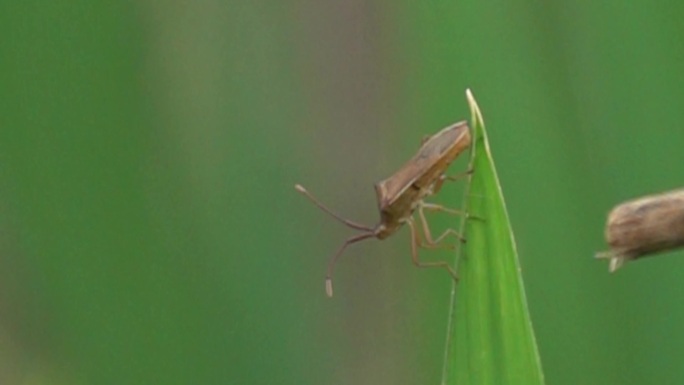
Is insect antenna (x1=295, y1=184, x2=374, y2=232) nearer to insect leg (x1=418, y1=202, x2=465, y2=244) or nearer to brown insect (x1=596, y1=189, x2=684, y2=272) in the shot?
insect leg (x1=418, y1=202, x2=465, y2=244)

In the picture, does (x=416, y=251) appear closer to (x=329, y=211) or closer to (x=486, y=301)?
(x=329, y=211)

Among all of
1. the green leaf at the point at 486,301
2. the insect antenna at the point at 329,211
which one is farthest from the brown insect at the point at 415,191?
the green leaf at the point at 486,301

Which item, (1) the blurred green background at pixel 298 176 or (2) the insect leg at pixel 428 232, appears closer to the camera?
(1) the blurred green background at pixel 298 176

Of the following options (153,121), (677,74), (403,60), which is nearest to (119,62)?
(153,121)

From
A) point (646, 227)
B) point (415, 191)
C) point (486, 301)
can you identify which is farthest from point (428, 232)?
point (646, 227)

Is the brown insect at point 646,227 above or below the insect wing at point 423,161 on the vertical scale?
below

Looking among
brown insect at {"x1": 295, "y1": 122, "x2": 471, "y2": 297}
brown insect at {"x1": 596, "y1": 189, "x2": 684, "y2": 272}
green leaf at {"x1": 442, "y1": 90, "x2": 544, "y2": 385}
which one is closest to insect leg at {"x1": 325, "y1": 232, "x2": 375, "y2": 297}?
brown insect at {"x1": 295, "y1": 122, "x2": 471, "y2": 297}

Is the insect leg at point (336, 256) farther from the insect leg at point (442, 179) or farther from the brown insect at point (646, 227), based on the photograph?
the brown insect at point (646, 227)

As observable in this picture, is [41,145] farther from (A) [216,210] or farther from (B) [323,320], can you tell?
(B) [323,320]
